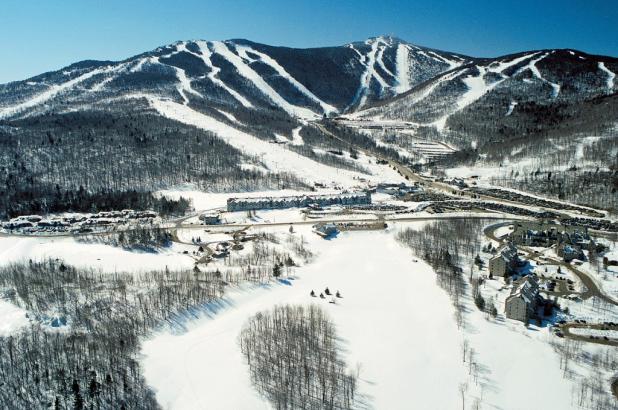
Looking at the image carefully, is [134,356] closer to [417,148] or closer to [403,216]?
[403,216]

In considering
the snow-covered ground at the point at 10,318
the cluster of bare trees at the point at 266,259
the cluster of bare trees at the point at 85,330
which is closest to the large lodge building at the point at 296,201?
the cluster of bare trees at the point at 266,259

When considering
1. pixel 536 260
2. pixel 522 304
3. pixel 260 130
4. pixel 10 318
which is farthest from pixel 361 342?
pixel 260 130

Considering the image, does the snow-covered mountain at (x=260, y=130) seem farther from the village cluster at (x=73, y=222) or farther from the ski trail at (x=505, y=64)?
the village cluster at (x=73, y=222)

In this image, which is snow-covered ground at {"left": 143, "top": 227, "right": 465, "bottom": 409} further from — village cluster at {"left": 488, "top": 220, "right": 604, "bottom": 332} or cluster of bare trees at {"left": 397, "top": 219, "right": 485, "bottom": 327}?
village cluster at {"left": 488, "top": 220, "right": 604, "bottom": 332}

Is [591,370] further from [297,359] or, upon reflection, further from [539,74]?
[539,74]

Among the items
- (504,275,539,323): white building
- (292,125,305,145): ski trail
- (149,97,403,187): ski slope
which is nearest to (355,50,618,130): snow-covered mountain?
(292,125,305,145): ski trail
